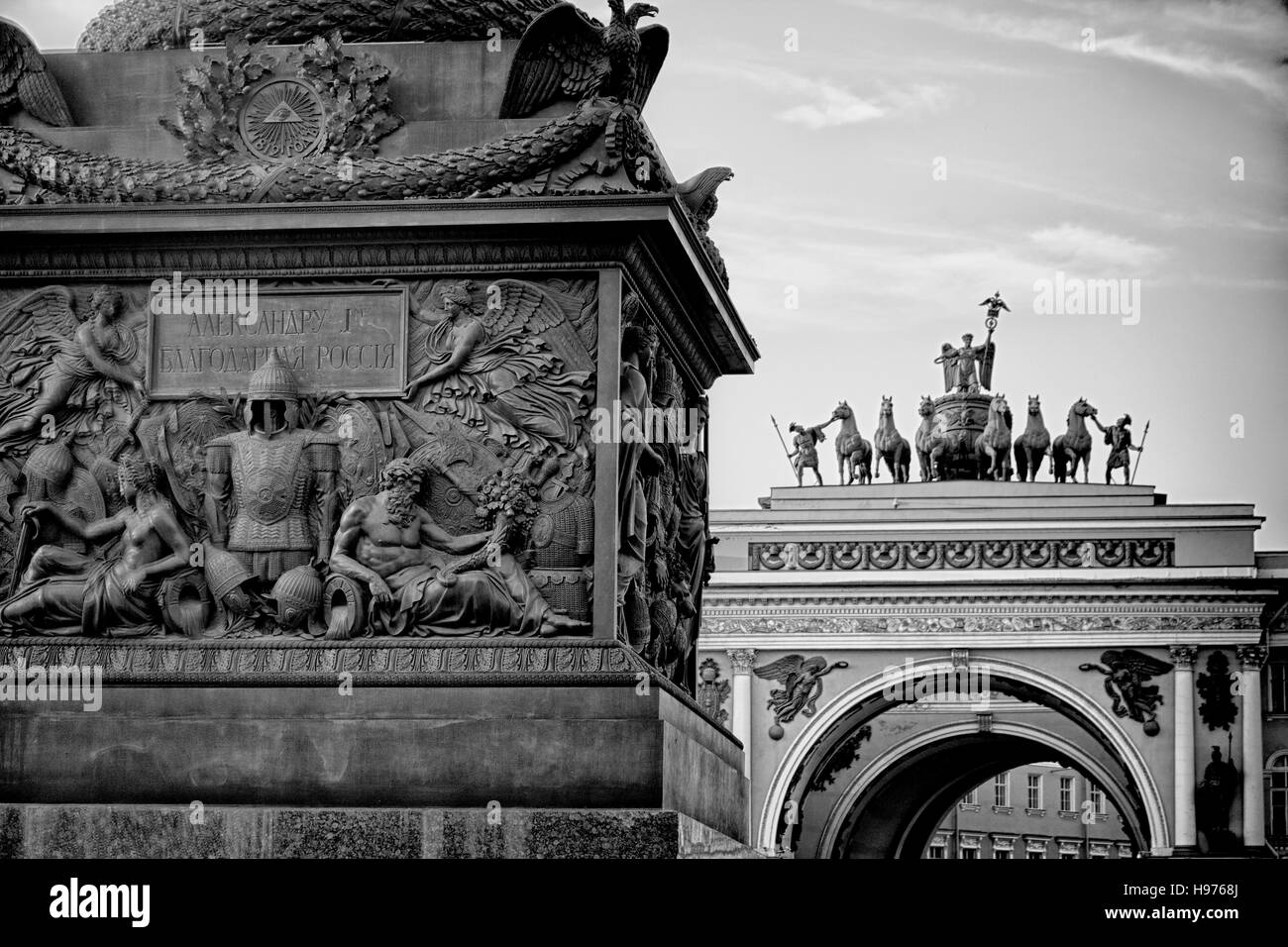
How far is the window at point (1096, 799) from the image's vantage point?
64.1 m

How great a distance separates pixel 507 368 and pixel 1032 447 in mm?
40546

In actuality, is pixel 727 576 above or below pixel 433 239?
below

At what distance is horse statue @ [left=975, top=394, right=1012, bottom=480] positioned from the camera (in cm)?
4997

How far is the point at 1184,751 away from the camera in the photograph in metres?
43.2

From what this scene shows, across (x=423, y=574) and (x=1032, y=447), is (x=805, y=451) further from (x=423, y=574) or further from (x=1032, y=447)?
(x=423, y=574)

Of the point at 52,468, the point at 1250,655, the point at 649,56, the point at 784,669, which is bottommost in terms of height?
the point at 784,669

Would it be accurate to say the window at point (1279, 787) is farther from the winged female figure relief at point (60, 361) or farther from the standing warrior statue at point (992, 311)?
the winged female figure relief at point (60, 361)

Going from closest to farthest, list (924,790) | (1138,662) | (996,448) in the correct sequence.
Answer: (1138,662) → (996,448) → (924,790)

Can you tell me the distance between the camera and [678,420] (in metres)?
11.6

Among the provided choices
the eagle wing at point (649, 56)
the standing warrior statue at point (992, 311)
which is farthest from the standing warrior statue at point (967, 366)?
the eagle wing at point (649, 56)

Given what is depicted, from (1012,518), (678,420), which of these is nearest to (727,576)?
(1012,518)

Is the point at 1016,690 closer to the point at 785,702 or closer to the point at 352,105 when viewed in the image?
the point at 785,702

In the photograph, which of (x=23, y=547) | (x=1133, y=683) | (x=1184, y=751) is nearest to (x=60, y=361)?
(x=23, y=547)

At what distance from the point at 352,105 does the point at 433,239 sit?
79cm
